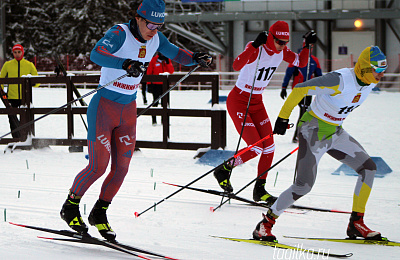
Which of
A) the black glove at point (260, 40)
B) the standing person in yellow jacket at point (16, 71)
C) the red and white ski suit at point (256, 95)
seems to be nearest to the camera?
the black glove at point (260, 40)

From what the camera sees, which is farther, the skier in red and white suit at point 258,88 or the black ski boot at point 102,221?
the skier in red and white suit at point 258,88

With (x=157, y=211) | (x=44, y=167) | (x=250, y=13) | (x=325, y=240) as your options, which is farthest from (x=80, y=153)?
(x=250, y=13)

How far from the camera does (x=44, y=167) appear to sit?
28.2 ft

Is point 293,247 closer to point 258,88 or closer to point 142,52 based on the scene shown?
point 142,52

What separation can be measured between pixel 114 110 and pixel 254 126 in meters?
2.21

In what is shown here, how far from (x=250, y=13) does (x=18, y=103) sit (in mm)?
15362

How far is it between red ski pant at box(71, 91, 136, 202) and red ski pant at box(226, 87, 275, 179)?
1931 millimetres

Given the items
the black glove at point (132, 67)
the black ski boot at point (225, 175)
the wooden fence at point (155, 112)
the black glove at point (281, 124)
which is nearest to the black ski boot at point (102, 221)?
the black glove at point (132, 67)

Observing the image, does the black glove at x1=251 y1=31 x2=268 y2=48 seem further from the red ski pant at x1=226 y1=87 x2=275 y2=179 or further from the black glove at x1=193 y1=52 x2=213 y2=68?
the black glove at x1=193 y1=52 x2=213 y2=68

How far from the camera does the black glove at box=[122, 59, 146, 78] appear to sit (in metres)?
4.21

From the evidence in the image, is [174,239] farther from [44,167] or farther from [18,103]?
[18,103]

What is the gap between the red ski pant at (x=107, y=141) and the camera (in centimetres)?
452

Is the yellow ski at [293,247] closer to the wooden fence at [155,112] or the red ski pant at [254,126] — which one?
the red ski pant at [254,126]

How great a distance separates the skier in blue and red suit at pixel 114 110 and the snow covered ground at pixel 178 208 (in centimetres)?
34
